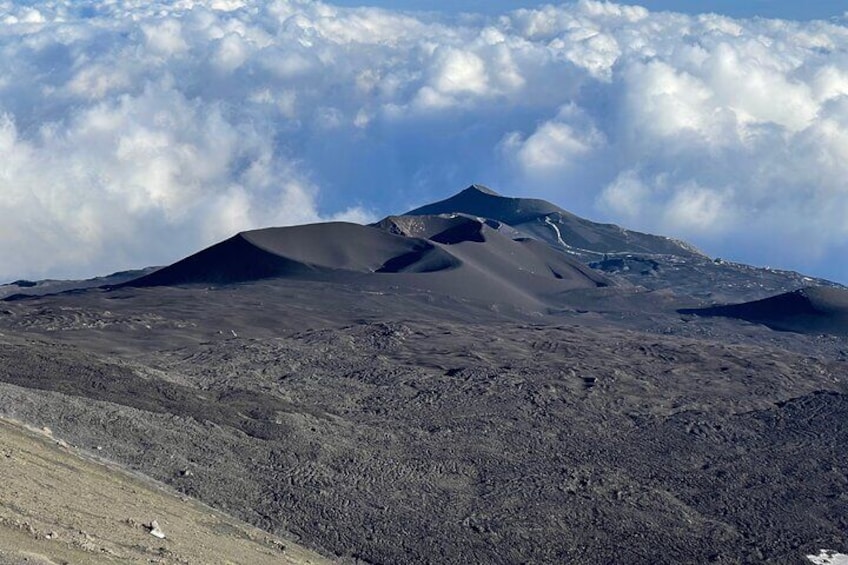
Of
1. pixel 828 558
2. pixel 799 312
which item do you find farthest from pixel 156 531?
pixel 799 312

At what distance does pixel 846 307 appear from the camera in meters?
120

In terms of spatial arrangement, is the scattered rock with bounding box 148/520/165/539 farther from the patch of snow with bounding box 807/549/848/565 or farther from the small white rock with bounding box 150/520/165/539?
the patch of snow with bounding box 807/549/848/565

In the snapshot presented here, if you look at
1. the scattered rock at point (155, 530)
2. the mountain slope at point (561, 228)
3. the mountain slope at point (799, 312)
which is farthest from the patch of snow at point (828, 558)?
the mountain slope at point (561, 228)

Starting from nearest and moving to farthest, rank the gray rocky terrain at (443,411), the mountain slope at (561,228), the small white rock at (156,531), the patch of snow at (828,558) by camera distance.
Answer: the small white rock at (156,531) < the gray rocky terrain at (443,411) < the patch of snow at (828,558) < the mountain slope at (561,228)

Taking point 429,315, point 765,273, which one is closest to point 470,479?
point 429,315

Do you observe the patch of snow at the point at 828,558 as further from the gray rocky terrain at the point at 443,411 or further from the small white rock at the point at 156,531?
the small white rock at the point at 156,531

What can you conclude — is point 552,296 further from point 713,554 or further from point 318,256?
point 713,554

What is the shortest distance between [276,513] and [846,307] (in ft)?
286

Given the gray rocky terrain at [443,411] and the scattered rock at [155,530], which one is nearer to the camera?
the scattered rock at [155,530]

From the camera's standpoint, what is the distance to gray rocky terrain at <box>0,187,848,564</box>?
151 ft

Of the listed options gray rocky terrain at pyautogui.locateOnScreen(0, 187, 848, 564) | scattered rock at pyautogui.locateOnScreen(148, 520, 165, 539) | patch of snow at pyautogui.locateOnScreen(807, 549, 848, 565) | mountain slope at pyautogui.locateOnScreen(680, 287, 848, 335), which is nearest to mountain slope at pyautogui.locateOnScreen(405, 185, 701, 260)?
mountain slope at pyautogui.locateOnScreen(680, 287, 848, 335)

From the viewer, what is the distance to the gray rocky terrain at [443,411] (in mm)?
46125

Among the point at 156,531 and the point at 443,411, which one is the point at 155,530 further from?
the point at 443,411

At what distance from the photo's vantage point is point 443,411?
6281cm
